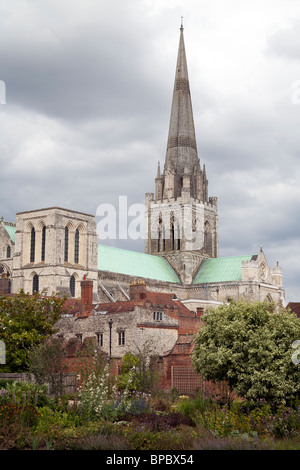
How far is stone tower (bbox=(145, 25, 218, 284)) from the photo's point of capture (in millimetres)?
110062

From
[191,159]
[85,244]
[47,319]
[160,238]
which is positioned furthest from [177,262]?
[47,319]

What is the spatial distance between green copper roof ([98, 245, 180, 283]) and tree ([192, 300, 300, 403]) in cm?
5977

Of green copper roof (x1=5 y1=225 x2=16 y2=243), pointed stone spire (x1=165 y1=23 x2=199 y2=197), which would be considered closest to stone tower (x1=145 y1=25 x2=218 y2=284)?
pointed stone spire (x1=165 y1=23 x2=199 y2=197)

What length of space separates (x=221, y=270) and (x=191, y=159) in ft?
69.3

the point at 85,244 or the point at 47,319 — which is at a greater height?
the point at 85,244

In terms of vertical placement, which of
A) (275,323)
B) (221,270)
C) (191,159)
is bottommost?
(275,323)

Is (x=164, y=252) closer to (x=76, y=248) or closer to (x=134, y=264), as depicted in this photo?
(x=134, y=264)

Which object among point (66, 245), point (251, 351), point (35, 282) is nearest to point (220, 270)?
point (66, 245)

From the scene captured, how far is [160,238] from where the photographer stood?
113m

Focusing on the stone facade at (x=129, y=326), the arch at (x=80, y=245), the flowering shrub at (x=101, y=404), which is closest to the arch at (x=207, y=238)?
the arch at (x=80, y=245)

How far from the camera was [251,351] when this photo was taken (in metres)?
27.8

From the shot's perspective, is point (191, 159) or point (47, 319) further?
point (191, 159)
